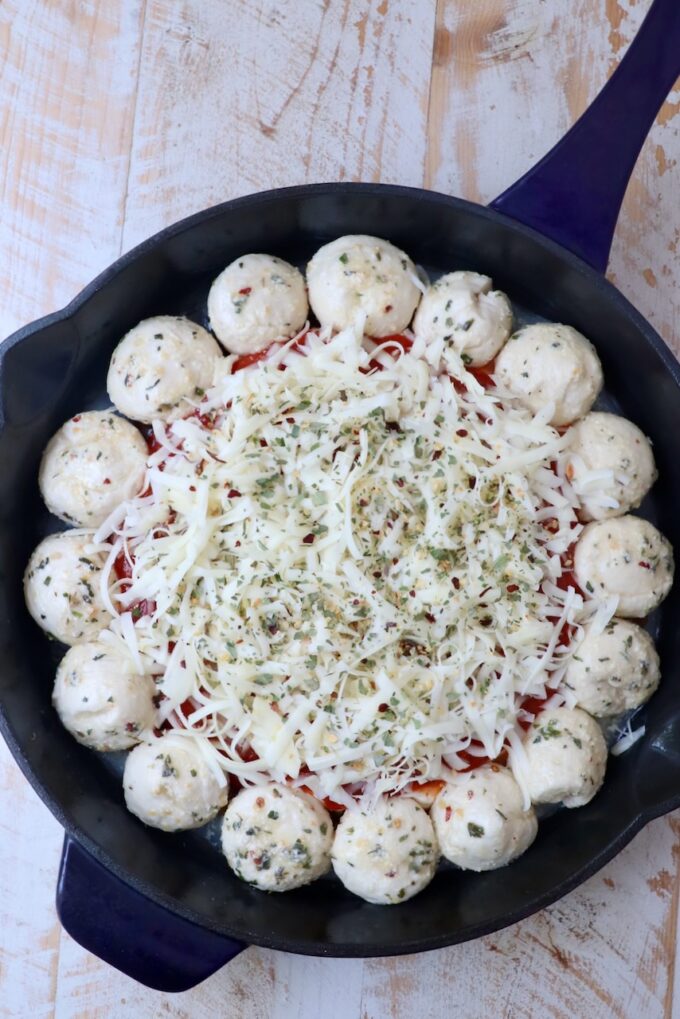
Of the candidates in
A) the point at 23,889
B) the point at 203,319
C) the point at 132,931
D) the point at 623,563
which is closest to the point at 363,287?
the point at 203,319

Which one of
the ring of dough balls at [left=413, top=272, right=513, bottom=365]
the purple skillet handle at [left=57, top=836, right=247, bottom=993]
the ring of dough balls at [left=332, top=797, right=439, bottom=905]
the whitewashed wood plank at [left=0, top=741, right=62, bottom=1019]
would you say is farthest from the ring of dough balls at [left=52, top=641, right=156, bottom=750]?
the ring of dough balls at [left=413, top=272, right=513, bottom=365]

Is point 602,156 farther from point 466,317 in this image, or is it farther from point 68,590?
point 68,590

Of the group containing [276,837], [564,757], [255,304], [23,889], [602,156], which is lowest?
[23,889]

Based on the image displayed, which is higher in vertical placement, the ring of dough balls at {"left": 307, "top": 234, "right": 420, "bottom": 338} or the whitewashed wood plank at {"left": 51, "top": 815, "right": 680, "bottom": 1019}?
the ring of dough balls at {"left": 307, "top": 234, "right": 420, "bottom": 338}

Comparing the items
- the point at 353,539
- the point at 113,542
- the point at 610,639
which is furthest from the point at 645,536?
the point at 113,542

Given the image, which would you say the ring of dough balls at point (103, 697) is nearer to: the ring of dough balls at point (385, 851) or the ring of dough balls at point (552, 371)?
the ring of dough balls at point (385, 851)

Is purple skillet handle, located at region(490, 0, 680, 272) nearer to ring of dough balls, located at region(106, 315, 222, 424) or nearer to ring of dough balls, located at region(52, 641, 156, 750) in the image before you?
ring of dough balls, located at region(106, 315, 222, 424)
